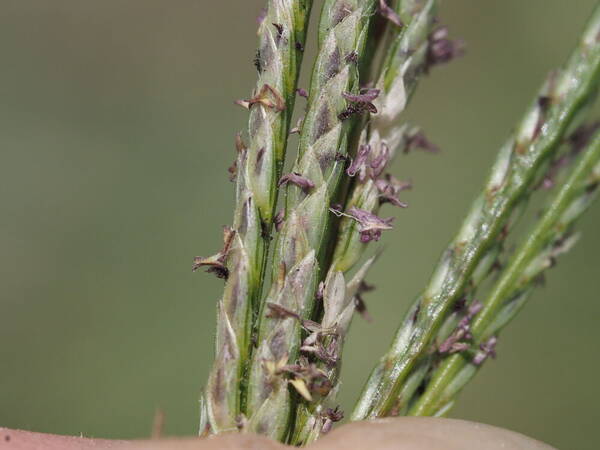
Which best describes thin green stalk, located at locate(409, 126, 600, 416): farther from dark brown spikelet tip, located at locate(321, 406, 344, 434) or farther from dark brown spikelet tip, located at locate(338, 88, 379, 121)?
dark brown spikelet tip, located at locate(338, 88, 379, 121)

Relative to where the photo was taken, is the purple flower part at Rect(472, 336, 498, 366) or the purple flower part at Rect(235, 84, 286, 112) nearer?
the purple flower part at Rect(235, 84, 286, 112)

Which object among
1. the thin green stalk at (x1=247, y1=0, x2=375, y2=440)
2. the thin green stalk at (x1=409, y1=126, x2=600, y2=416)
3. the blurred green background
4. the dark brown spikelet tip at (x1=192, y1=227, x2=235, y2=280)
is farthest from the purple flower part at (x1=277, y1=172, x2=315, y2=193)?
the blurred green background

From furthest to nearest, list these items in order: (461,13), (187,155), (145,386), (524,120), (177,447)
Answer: (461,13), (187,155), (145,386), (524,120), (177,447)

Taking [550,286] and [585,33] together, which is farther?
[550,286]

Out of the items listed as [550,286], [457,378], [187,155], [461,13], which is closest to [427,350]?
[457,378]

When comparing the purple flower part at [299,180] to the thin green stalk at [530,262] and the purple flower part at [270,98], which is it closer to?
the purple flower part at [270,98]

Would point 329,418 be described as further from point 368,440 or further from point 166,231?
point 166,231

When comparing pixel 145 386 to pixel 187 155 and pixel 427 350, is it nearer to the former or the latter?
pixel 187 155
